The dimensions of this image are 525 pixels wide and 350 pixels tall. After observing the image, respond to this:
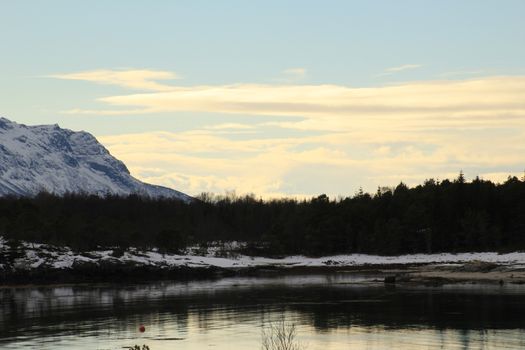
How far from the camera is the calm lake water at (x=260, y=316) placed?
175 ft

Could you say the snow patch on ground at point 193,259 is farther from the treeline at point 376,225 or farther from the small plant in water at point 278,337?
the small plant in water at point 278,337

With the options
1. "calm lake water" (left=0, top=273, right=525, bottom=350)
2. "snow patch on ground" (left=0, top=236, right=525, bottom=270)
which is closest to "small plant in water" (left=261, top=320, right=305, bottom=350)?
"calm lake water" (left=0, top=273, right=525, bottom=350)

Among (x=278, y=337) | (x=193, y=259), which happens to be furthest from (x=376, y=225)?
(x=278, y=337)

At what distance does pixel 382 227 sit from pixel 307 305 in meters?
91.1

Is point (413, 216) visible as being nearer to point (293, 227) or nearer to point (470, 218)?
point (470, 218)

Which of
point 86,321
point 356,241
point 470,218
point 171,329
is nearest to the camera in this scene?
point 171,329

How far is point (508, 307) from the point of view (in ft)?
226

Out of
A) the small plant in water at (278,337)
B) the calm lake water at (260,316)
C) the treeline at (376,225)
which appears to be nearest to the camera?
the small plant in water at (278,337)

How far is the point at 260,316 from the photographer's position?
67.9m

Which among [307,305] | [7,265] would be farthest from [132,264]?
[307,305]

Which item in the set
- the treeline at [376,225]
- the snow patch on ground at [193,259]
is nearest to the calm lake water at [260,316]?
the snow patch on ground at [193,259]

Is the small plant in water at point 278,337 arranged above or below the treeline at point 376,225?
below

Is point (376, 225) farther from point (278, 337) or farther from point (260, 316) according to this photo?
point (278, 337)

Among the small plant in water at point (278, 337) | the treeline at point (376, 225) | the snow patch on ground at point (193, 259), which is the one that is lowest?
the small plant in water at point (278, 337)
